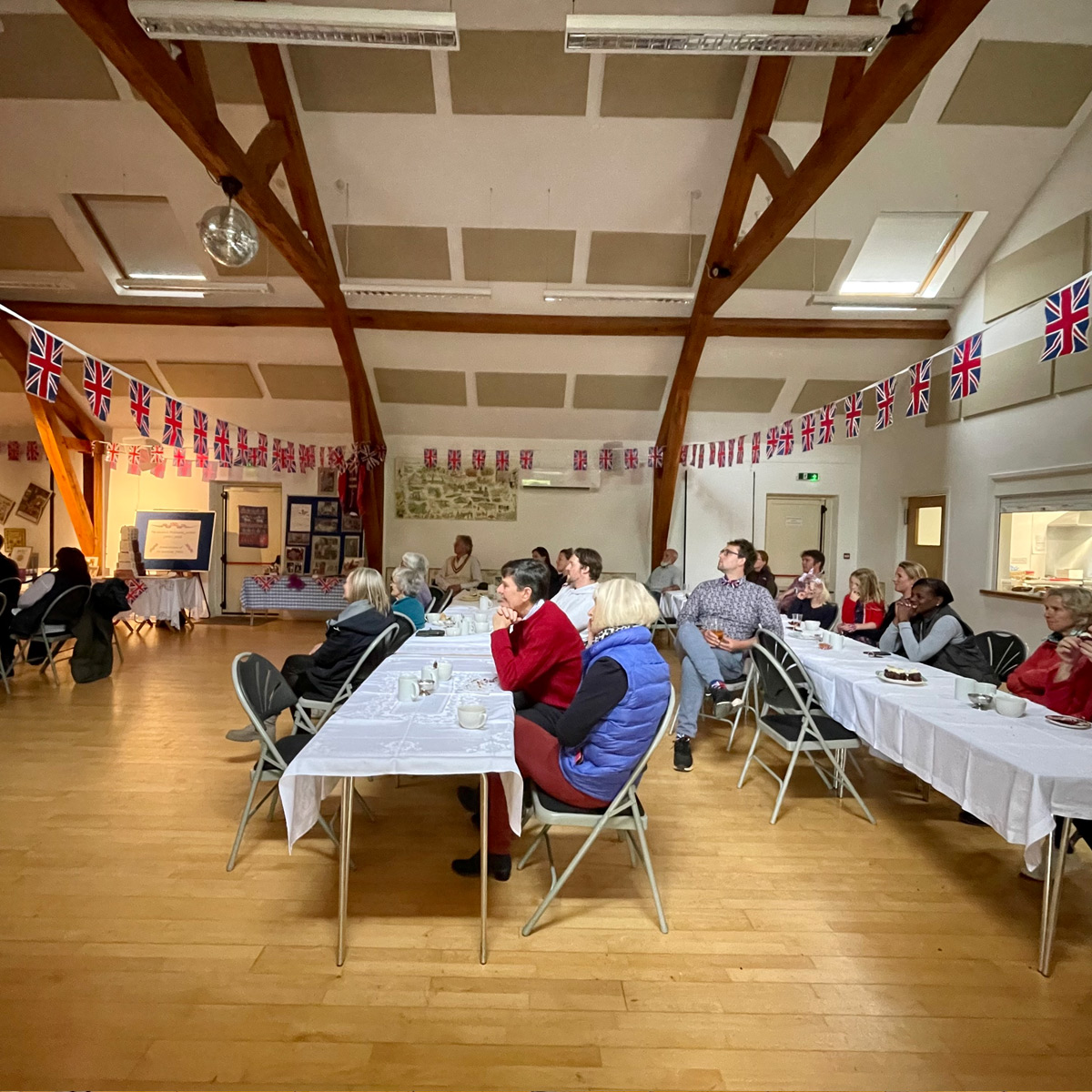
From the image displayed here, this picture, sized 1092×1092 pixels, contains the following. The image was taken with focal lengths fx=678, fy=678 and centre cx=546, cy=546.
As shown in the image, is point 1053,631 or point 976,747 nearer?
point 976,747

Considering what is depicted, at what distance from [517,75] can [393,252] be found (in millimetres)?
2265

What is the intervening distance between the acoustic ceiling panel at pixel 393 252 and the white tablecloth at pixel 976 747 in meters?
5.66

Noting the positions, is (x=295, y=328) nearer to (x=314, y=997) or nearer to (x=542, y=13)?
(x=542, y=13)

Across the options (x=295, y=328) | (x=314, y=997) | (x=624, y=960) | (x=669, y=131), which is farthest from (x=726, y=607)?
(x=295, y=328)

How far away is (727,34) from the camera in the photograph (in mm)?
3346

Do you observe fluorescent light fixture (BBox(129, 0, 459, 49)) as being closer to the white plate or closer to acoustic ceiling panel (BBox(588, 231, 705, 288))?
acoustic ceiling panel (BBox(588, 231, 705, 288))

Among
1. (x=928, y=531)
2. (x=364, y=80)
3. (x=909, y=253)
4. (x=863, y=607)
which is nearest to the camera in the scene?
(x=863, y=607)

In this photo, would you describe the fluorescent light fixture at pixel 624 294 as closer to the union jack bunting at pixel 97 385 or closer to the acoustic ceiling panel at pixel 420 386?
the acoustic ceiling panel at pixel 420 386

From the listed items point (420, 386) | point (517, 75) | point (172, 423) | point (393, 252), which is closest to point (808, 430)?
point (517, 75)

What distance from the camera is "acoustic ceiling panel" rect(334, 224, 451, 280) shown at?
6797mm

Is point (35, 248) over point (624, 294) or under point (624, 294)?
over

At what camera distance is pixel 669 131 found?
5.84 meters

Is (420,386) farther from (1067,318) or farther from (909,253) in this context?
(1067,318)

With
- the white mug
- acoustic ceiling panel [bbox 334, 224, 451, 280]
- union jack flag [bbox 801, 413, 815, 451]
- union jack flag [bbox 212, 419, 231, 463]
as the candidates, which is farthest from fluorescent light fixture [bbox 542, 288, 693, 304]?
the white mug
